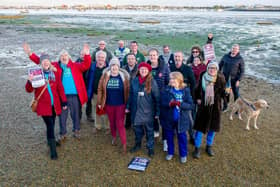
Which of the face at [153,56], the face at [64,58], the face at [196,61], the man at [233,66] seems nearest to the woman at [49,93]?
the face at [64,58]

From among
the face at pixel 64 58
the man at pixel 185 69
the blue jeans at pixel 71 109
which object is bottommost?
the blue jeans at pixel 71 109

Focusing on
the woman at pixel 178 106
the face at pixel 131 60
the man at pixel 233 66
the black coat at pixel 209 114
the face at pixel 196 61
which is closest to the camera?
the woman at pixel 178 106

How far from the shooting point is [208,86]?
4.82 m

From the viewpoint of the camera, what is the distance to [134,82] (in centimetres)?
493

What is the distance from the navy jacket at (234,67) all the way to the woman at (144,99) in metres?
3.17

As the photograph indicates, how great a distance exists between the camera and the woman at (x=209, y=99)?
4.79 meters

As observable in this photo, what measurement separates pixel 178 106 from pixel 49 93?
2618 millimetres

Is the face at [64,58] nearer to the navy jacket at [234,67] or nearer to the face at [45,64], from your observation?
the face at [45,64]

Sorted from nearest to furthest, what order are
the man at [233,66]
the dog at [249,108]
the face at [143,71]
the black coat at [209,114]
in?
the face at [143,71], the black coat at [209,114], the dog at [249,108], the man at [233,66]

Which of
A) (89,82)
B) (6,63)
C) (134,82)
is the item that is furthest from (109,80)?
(6,63)

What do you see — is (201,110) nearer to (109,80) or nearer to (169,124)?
(169,124)

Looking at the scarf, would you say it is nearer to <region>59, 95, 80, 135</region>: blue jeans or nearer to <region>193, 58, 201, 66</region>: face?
<region>193, 58, 201, 66</region>: face

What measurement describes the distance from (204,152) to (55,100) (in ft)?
11.4

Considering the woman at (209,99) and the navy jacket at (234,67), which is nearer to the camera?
the woman at (209,99)
